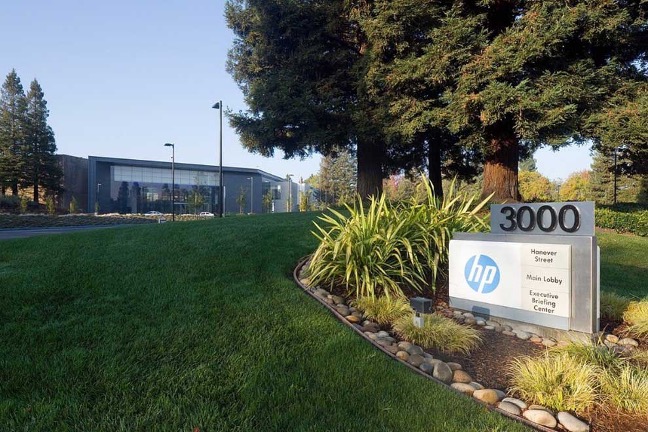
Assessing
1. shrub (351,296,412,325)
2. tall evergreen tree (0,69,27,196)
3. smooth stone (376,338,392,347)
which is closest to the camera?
smooth stone (376,338,392,347)

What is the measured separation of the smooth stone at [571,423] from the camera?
2.50m

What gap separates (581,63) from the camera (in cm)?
1034

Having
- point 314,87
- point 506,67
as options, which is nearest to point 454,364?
point 506,67

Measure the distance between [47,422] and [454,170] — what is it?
1759 centimetres

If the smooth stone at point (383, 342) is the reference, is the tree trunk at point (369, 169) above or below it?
above

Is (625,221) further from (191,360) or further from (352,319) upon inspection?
(191,360)

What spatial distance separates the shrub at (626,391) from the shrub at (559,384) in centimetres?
7

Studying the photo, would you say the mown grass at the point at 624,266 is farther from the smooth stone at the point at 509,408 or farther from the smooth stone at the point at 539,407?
the smooth stone at the point at 509,408

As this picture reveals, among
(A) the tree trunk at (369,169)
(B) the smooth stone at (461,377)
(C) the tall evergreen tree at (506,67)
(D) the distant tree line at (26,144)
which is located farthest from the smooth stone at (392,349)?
(D) the distant tree line at (26,144)

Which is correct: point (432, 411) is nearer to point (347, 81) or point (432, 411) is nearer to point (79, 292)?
point (79, 292)

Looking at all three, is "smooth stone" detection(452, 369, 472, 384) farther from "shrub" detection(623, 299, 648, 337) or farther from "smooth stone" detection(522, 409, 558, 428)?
"shrub" detection(623, 299, 648, 337)

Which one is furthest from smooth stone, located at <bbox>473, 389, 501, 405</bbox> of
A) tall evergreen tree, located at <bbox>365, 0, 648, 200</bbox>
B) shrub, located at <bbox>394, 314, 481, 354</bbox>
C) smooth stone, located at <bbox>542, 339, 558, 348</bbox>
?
tall evergreen tree, located at <bbox>365, 0, 648, 200</bbox>

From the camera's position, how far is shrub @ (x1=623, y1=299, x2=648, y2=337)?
14.0 feet

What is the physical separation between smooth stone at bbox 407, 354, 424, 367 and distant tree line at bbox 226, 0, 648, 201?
8.01 meters
